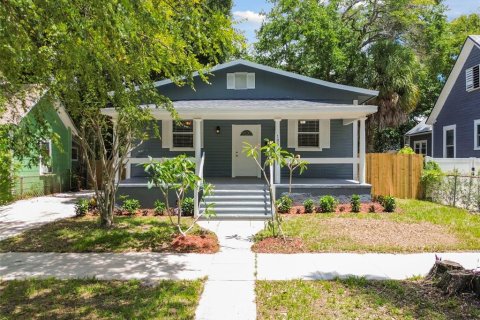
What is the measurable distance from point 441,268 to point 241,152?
408 inches

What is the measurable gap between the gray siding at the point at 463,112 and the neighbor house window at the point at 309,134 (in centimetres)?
711

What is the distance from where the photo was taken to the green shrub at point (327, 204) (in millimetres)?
11031

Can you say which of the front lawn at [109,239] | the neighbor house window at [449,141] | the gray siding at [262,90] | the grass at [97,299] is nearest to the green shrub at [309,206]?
the front lawn at [109,239]

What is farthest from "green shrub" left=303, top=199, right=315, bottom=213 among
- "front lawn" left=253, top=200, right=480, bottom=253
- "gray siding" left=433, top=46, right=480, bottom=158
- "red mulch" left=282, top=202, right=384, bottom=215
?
"gray siding" left=433, top=46, right=480, bottom=158

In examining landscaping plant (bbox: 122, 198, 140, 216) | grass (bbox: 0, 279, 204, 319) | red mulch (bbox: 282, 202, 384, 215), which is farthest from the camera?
red mulch (bbox: 282, 202, 384, 215)

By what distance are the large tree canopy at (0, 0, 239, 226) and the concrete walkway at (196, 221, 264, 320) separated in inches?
124

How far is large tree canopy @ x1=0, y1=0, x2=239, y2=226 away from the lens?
4.42 m

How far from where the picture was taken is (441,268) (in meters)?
5.19

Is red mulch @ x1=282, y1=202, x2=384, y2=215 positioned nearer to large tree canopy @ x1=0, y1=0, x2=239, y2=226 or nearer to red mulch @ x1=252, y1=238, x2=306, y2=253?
red mulch @ x1=252, y1=238, x2=306, y2=253

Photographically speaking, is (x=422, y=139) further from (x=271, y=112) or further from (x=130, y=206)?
(x=130, y=206)

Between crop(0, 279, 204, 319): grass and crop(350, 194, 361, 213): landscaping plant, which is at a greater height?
crop(350, 194, 361, 213): landscaping plant

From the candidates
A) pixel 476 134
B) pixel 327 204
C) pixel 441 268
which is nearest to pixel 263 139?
pixel 327 204

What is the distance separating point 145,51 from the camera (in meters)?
6.13

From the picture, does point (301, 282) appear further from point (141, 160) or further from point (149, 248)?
point (141, 160)
